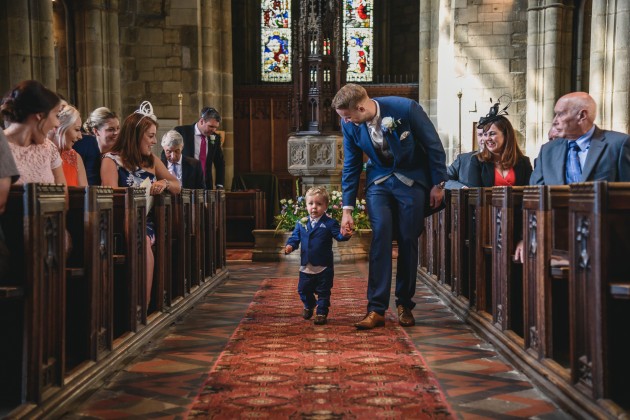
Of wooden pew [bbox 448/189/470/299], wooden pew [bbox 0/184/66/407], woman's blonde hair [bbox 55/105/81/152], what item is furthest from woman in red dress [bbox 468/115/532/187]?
wooden pew [bbox 0/184/66/407]

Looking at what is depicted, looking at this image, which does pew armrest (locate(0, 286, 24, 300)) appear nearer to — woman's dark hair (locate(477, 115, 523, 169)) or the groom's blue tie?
the groom's blue tie

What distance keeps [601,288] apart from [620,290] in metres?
0.07

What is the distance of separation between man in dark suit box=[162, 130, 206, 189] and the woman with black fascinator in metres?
2.37

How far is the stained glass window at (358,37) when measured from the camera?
19203 mm

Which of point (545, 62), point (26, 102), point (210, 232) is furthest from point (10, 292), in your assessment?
point (545, 62)

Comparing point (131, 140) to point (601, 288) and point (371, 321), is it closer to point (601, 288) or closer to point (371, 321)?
point (371, 321)

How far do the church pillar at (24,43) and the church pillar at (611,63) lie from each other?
19.8ft

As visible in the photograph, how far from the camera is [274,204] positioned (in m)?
14.3

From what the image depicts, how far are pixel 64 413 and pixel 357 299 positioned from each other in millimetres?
3343

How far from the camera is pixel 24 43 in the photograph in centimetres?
856

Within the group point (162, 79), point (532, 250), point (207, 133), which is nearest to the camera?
point (532, 250)

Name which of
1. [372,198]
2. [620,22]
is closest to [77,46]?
[620,22]

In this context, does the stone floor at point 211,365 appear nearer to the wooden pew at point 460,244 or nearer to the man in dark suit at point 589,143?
the wooden pew at point 460,244

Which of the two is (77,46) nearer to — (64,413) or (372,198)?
→ (372,198)
